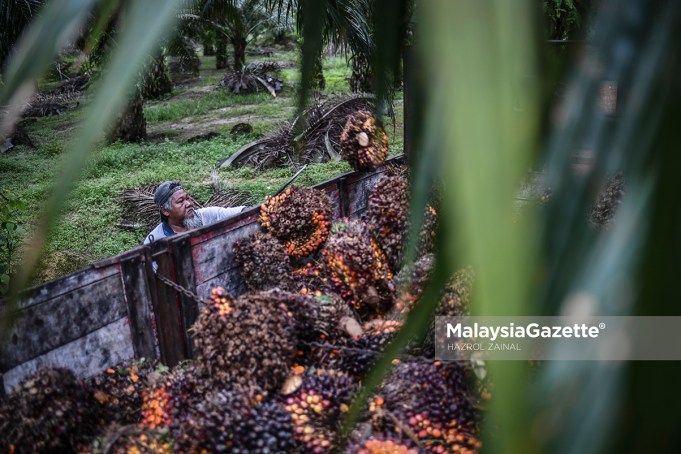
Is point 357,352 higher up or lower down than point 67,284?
lower down

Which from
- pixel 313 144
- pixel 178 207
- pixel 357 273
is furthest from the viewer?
pixel 313 144

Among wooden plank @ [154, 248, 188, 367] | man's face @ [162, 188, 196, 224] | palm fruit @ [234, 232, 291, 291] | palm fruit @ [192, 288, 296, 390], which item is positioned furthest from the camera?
man's face @ [162, 188, 196, 224]

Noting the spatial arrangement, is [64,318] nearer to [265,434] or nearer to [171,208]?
[265,434]

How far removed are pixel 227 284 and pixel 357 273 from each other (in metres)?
0.69

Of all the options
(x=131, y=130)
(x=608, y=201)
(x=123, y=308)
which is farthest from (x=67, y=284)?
(x=131, y=130)

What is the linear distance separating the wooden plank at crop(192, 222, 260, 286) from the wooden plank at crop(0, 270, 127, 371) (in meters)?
0.42

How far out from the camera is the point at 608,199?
0.36 meters

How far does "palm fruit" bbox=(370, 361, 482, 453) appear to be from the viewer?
1807mm

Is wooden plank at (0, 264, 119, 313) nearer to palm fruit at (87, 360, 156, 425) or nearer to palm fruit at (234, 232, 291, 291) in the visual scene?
palm fruit at (87, 360, 156, 425)

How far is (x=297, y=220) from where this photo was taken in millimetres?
3293

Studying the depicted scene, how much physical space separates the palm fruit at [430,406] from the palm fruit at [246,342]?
14.2 inches

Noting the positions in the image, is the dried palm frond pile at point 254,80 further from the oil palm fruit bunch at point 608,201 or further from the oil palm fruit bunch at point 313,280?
the oil palm fruit bunch at point 608,201

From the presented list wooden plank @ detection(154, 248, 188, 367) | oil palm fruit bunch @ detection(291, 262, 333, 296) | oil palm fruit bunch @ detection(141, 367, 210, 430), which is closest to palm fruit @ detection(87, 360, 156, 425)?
oil palm fruit bunch @ detection(141, 367, 210, 430)

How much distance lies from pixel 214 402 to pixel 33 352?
0.77 m
